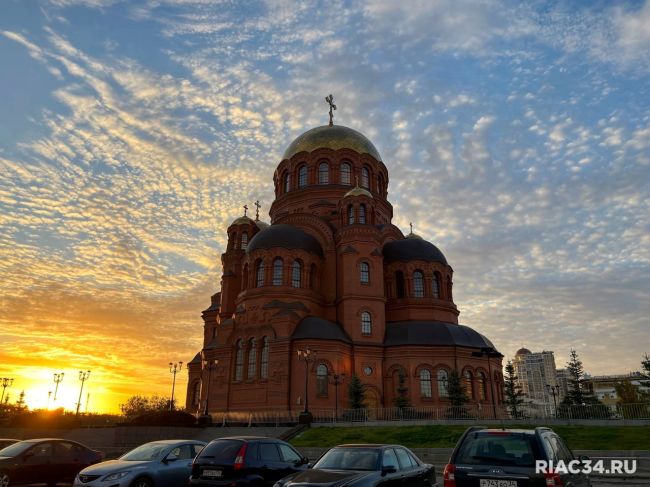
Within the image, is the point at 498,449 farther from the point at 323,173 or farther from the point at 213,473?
the point at 323,173

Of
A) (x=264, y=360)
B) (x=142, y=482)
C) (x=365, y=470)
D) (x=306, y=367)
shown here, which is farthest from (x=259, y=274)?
(x=365, y=470)

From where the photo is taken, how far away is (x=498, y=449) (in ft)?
22.9

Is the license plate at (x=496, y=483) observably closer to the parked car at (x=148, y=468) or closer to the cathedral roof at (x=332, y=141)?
the parked car at (x=148, y=468)

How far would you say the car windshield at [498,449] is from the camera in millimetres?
6723

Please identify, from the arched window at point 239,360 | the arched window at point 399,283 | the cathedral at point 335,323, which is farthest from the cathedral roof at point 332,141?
the arched window at point 239,360

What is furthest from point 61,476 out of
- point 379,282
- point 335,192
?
point 335,192

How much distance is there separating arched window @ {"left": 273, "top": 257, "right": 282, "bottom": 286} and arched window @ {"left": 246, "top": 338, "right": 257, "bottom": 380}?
442 cm

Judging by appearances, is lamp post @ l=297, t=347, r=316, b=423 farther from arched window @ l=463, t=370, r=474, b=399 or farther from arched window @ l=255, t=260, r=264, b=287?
arched window @ l=463, t=370, r=474, b=399

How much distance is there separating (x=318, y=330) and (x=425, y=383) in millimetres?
8375

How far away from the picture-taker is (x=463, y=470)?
270 inches

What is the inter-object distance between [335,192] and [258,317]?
14036mm

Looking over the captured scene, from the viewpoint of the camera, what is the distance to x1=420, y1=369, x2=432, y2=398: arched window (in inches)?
1297

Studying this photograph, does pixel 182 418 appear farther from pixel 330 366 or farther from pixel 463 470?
pixel 463 470

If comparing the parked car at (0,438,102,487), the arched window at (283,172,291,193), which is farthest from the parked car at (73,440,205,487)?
the arched window at (283,172,291,193)
